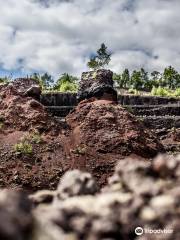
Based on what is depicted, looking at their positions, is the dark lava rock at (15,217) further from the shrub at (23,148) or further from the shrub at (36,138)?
the shrub at (36,138)

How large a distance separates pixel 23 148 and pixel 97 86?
23.9 ft

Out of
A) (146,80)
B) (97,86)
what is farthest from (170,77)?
(97,86)

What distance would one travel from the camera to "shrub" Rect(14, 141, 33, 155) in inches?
1022

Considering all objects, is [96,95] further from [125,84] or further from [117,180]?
[125,84]

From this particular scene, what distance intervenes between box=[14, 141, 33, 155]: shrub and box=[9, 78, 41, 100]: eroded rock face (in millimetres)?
4805

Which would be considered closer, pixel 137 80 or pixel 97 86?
pixel 97 86

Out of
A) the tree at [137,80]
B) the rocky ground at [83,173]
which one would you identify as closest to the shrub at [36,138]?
the rocky ground at [83,173]

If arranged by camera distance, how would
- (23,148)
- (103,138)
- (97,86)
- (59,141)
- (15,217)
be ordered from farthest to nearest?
(97,86)
(103,138)
(59,141)
(23,148)
(15,217)

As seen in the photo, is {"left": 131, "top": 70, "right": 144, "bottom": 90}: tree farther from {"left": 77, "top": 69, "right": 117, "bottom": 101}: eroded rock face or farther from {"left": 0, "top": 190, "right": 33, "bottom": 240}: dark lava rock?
{"left": 0, "top": 190, "right": 33, "bottom": 240}: dark lava rock

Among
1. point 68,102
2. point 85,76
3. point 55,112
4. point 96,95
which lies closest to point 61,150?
point 96,95

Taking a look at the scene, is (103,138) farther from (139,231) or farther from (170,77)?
(170,77)

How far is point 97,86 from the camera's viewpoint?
31594 mm

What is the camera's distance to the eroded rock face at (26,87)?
→ 30.5m

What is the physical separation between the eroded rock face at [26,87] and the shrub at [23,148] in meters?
4.80
